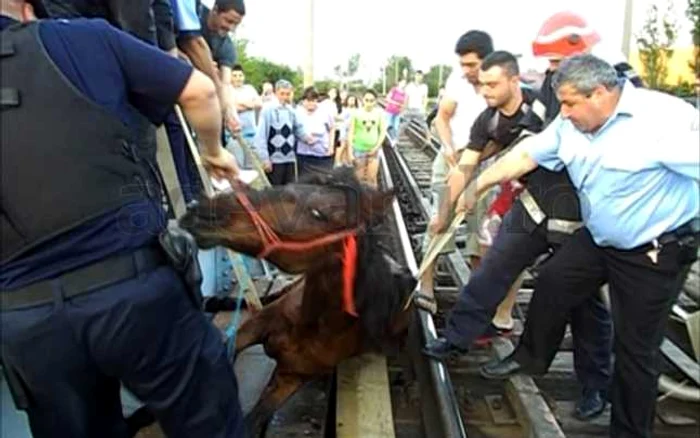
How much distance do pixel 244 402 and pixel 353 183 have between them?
4.31 feet

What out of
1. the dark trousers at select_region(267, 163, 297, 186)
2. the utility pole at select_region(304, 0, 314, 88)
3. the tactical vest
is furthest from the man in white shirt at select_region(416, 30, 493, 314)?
the utility pole at select_region(304, 0, 314, 88)

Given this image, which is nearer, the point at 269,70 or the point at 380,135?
the point at 380,135

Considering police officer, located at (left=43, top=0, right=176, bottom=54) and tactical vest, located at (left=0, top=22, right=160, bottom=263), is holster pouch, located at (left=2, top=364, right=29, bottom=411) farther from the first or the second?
police officer, located at (left=43, top=0, right=176, bottom=54)

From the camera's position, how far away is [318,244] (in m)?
3.41

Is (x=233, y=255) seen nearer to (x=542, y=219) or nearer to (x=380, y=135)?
(x=542, y=219)

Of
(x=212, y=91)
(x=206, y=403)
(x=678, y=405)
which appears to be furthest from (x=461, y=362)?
(x=212, y=91)

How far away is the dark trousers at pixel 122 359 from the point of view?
7.31ft

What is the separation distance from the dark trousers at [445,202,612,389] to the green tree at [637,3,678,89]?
30395 millimetres

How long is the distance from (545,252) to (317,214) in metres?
1.54

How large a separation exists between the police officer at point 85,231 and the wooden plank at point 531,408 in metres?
1.90

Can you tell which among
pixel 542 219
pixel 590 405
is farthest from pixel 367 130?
pixel 590 405

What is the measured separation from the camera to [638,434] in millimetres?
3498

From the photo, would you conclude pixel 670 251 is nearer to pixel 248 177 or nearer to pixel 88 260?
pixel 248 177

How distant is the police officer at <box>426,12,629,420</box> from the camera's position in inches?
159
